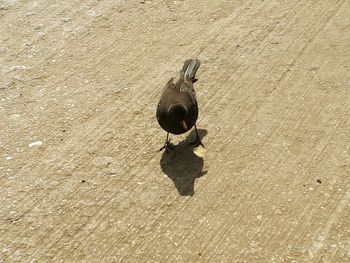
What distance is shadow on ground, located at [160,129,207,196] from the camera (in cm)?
619

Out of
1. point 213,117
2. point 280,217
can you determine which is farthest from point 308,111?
point 280,217

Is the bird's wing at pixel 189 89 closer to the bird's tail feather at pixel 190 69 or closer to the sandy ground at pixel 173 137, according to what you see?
the bird's tail feather at pixel 190 69

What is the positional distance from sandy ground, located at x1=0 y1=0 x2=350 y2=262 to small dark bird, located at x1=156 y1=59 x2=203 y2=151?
0.39 meters

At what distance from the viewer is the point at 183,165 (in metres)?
6.51

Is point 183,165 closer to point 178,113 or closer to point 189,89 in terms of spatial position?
point 178,113

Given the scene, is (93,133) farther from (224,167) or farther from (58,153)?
(224,167)

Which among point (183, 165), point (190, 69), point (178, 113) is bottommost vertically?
point (183, 165)

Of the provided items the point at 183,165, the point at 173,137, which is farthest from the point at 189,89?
the point at 183,165

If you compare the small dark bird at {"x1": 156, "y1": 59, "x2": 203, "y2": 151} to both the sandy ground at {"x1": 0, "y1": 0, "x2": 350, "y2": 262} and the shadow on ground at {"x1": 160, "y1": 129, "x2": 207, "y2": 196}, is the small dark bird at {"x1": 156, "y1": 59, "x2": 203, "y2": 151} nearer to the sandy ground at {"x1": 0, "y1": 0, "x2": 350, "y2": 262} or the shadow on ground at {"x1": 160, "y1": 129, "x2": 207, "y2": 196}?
the shadow on ground at {"x1": 160, "y1": 129, "x2": 207, "y2": 196}

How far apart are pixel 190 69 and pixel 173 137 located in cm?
93

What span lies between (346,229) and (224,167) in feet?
4.66

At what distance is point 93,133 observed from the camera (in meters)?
6.89

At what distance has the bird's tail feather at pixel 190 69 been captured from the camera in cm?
718

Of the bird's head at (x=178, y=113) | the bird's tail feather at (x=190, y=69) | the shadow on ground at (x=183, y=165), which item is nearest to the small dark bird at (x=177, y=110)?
the bird's head at (x=178, y=113)
